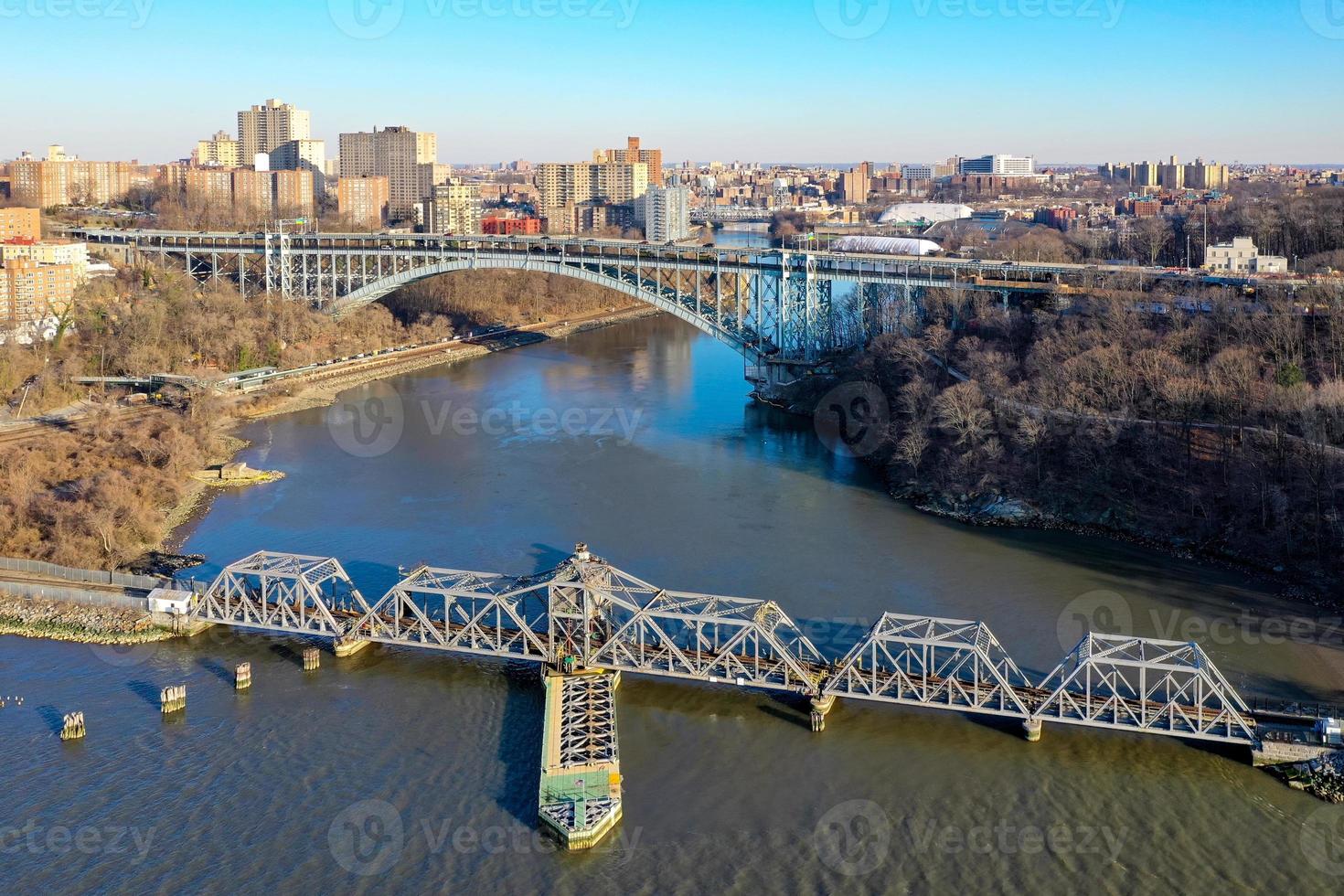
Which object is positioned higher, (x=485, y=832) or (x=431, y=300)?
(x=431, y=300)

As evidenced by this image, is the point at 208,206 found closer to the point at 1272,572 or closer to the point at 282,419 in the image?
the point at 282,419

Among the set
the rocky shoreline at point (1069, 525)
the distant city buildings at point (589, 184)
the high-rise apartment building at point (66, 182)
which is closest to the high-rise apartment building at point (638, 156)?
the distant city buildings at point (589, 184)

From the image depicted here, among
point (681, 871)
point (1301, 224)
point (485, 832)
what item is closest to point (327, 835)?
point (485, 832)

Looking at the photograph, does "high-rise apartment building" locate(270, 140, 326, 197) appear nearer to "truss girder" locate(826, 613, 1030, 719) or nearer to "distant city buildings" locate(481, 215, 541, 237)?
"distant city buildings" locate(481, 215, 541, 237)

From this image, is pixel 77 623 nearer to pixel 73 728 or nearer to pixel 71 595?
pixel 71 595

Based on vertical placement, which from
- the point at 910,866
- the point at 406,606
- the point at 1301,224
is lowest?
the point at 910,866
